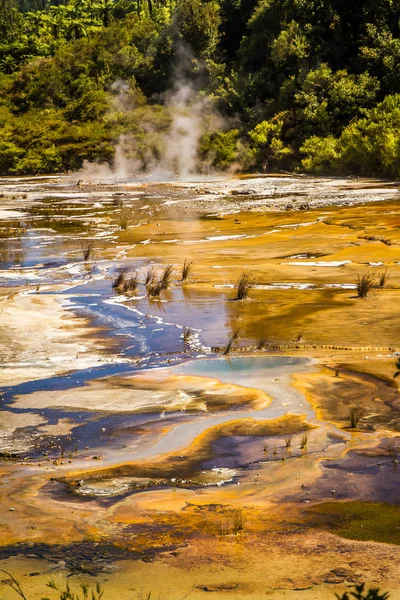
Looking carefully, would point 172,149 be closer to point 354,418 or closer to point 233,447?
point 354,418

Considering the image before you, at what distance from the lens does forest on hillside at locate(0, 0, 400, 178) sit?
3441cm

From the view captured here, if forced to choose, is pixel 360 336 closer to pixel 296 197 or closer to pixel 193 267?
pixel 193 267

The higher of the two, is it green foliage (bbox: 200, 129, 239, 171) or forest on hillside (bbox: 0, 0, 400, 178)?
forest on hillside (bbox: 0, 0, 400, 178)

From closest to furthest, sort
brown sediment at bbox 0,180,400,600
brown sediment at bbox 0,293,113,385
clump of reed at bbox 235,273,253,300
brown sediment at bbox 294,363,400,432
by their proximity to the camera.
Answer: brown sediment at bbox 0,180,400,600 → brown sediment at bbox 294,363,400,432 → brown sediment at bbox 0,293,113,385 → clump of reed at bbox 235,273,253,300

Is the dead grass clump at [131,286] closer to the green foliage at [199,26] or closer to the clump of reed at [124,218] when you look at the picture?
the clump of reed at [124,218]

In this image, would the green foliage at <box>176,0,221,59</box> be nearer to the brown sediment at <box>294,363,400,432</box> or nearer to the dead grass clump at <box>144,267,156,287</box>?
the dead grass clump at <box>144,267,156,287</box>

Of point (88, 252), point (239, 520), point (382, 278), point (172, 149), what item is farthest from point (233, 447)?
point (172, 149)

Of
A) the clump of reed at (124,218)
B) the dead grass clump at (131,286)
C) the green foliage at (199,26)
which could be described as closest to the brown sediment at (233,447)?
the dead grass clump at (131,286)

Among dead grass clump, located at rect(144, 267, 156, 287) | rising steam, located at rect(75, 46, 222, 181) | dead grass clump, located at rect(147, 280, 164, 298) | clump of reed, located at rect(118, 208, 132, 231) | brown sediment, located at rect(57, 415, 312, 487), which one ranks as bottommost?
brown sediment, located at rect(57, 415, 312, 487)

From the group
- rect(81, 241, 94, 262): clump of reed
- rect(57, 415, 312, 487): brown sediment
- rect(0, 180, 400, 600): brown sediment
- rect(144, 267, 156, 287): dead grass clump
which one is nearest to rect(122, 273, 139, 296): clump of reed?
rect(144, 267, 156, 287): dead grass clump

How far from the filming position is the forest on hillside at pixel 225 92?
113 feet

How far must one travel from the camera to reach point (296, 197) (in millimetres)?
25844

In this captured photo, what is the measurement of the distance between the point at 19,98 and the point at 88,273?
3641 cm

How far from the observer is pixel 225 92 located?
1575 inches
